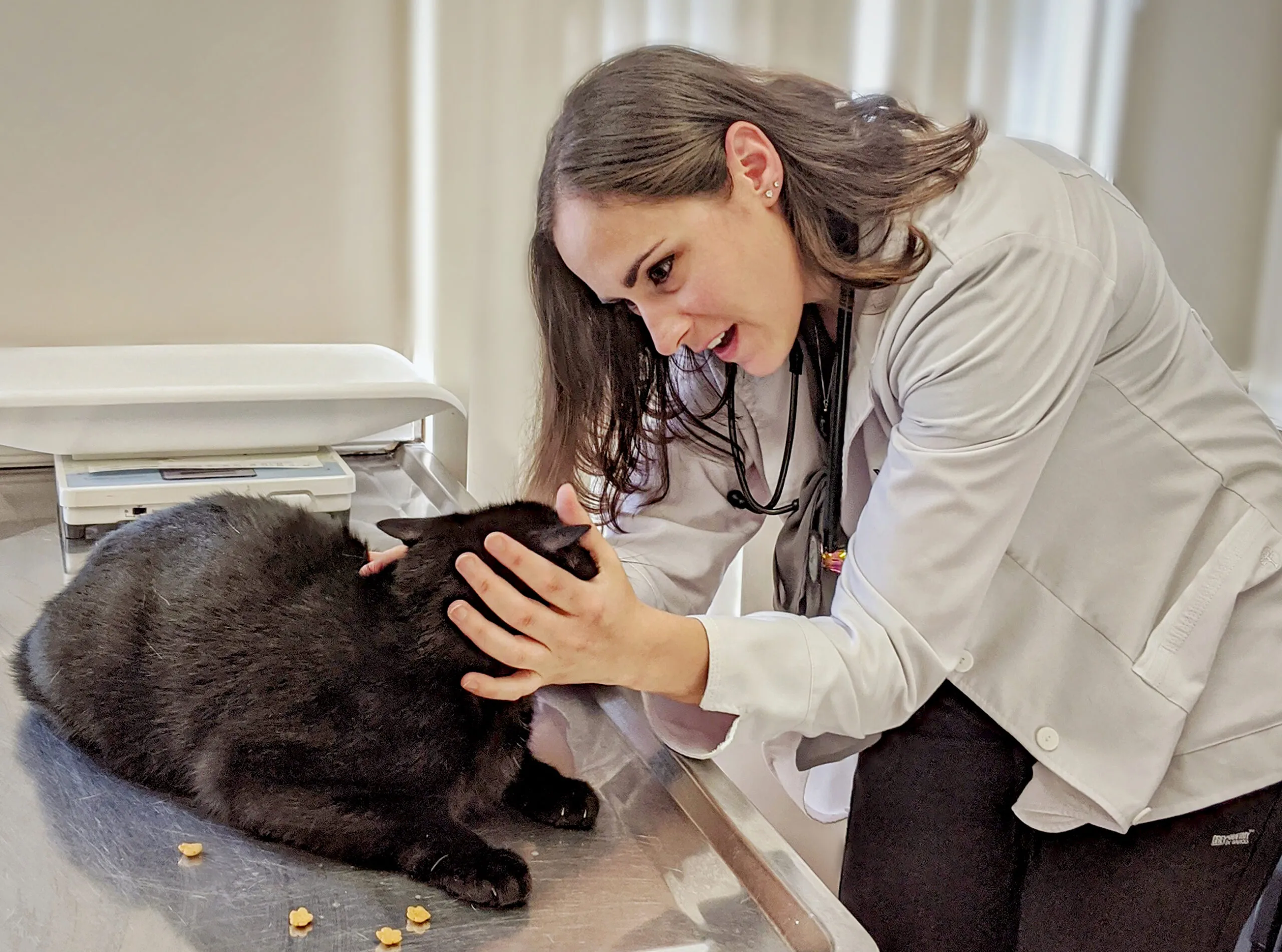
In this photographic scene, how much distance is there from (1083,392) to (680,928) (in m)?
0.59

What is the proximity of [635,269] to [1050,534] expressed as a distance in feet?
1.48

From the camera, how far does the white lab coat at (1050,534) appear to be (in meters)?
0.92

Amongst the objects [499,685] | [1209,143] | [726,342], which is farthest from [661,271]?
[1209,143]

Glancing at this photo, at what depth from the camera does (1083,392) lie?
3.35ft

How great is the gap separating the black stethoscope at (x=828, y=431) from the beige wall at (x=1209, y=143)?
4.21 ft

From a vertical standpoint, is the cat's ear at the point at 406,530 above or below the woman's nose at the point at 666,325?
below

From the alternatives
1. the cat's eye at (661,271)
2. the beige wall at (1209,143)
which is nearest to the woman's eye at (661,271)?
the cat's eye at (661,271)

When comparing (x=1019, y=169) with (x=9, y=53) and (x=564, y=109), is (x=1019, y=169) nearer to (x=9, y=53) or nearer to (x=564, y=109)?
(x=564, y=109)

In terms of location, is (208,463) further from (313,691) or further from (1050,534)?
(1050,534)

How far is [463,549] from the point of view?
2.84 ft

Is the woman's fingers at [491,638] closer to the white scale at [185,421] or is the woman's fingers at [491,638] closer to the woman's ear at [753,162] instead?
the woman's ear at [753,162]

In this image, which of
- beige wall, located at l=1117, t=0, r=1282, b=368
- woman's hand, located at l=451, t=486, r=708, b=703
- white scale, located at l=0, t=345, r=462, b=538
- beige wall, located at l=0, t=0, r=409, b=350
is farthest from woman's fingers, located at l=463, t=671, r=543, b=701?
beige wall, located at l=1117, t=0, r=1282, b=368

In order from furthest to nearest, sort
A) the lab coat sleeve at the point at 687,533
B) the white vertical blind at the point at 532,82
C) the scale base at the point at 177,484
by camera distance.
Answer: the white vertical blind at the point at 532,82 → the scale base at the point at 177,484 → the lab coat sleeve at the point at 687,533

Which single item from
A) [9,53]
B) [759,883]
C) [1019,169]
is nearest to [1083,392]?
[1019,169]
